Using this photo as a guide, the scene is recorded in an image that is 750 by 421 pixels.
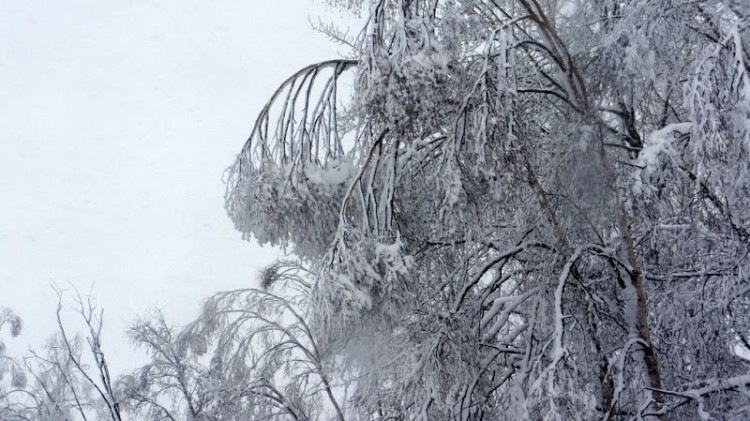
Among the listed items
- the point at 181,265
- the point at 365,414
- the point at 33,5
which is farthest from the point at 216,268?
the point at 33,5

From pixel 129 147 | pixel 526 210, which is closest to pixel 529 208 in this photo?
pixel 526 210

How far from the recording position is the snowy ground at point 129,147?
48469 mm

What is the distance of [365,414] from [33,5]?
21494cm

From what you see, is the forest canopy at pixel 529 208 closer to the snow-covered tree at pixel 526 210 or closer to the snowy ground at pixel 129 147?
the snow-covered tree at pixel 526 210

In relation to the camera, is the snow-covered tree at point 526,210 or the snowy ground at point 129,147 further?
the snowy ground at point 129,147

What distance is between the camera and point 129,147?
93688mm

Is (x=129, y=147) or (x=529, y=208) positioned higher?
(x=129, y=147)

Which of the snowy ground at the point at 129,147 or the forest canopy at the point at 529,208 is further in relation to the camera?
the snowy ground at the point at 129,147

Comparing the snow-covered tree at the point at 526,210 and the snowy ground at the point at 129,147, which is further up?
the snowy ground at the point at 129,147

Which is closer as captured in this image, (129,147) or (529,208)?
(529,208)

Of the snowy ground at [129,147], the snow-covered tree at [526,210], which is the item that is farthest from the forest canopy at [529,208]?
the snowy ground at [129,147]

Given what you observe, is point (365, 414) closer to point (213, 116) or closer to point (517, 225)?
point (517, 225)

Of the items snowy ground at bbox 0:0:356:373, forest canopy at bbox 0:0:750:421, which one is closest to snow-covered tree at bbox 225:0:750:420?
forest canopy at bbox 0:0:750:421

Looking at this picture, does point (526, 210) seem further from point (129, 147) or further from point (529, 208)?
point (129, 147)
